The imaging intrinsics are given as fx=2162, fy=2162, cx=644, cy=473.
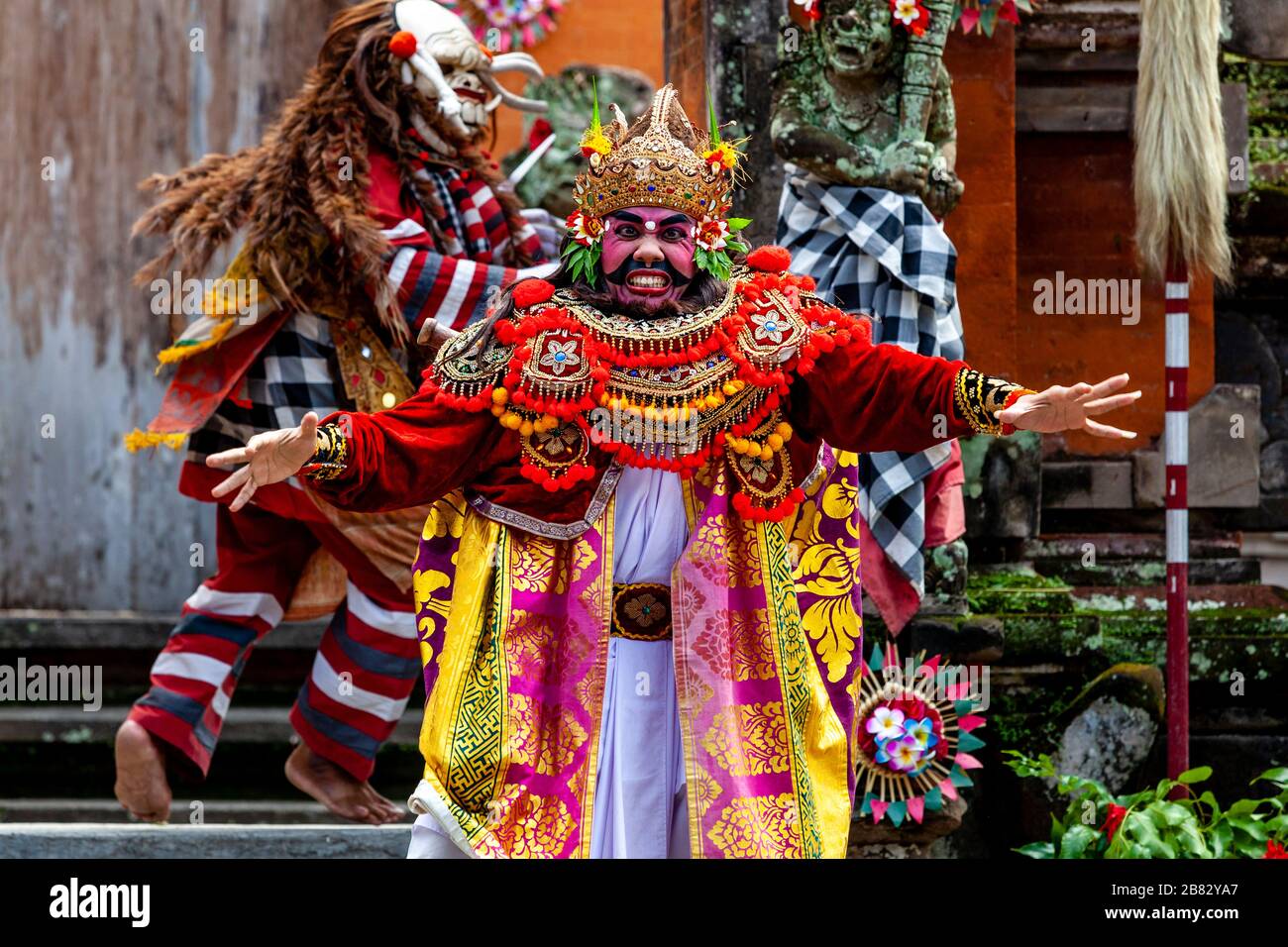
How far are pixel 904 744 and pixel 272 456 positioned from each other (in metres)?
2.20

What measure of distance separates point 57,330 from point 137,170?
26.3 inches

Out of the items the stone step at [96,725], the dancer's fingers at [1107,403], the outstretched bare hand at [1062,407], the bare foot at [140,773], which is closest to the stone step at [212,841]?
the bare foot at [140,773]

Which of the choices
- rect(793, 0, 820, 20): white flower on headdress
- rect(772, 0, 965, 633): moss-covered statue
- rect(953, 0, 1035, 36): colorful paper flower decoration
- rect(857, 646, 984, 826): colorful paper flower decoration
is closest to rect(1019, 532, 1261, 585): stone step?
rect(772, 0, 965, 633): moss-covered statue

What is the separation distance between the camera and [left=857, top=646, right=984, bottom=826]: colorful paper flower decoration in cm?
581

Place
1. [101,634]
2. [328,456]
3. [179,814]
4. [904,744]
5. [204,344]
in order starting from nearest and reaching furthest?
[328,456] → [904,744] → [204,344] → [179,814] → [101,634]

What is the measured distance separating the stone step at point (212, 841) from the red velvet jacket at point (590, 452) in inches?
60.8

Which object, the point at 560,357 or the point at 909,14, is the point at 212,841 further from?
the point at 909,14

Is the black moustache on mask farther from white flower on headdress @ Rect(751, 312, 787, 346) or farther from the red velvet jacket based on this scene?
the red velvet jacket

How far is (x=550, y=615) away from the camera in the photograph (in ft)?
15.4

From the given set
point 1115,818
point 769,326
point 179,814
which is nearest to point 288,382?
point 179,814

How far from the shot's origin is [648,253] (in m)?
4.69

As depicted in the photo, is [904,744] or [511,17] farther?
[511,17]

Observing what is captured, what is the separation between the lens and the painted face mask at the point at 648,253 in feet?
15.5
